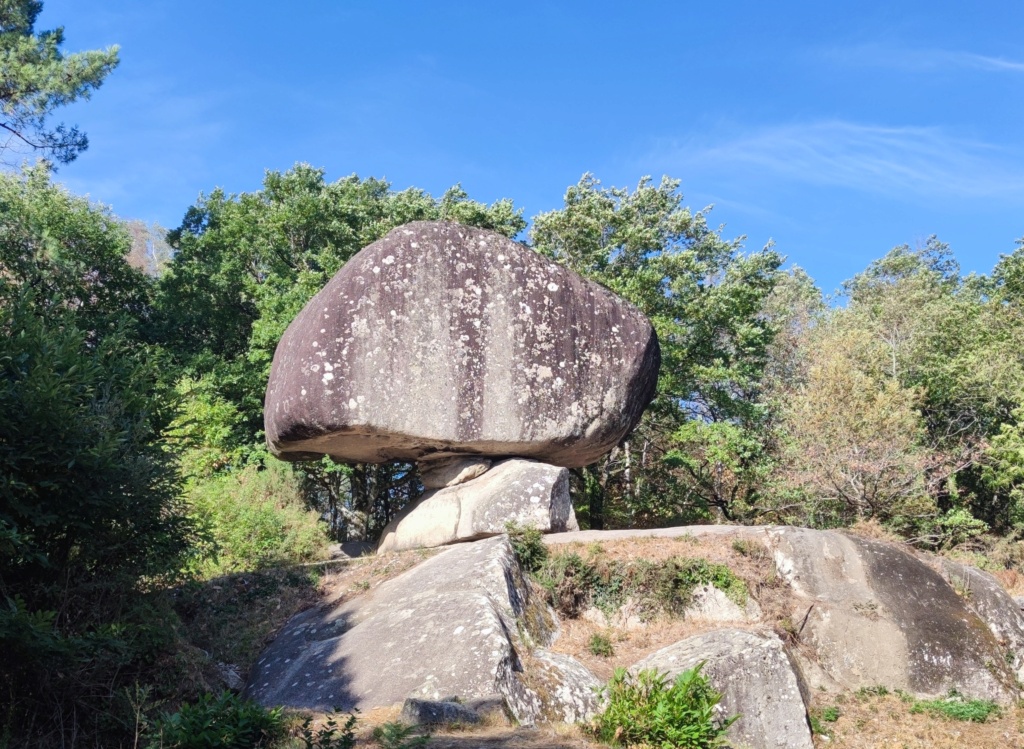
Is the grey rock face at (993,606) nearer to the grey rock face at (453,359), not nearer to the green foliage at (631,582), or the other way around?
the green foliage at (631,582)

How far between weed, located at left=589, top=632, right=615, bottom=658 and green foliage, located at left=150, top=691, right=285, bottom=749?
5227 millimetres

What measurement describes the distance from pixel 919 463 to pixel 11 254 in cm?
2049

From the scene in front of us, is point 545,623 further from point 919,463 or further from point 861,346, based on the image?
point 861,346

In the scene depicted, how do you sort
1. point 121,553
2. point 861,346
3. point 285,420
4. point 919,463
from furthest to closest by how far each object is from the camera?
1. point 861,346
2. point 919,463
3. point 285,420
4. point 121,553

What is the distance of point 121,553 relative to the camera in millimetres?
9844

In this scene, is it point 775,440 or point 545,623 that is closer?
point 545,623

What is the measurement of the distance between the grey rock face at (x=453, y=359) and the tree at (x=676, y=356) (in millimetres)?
6048

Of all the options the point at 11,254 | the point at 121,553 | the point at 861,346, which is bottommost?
the point at 121,553

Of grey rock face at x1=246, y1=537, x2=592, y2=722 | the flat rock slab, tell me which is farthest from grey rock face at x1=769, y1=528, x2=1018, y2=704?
grey rock face at x1=246, y1=537, x2=592, y2=722

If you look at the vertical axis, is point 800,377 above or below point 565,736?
above

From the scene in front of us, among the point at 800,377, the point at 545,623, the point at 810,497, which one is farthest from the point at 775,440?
the point at 545,623

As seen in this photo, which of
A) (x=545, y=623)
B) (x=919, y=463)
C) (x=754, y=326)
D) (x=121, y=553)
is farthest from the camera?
(x=754, y=326)

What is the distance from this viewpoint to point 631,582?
12703 mm

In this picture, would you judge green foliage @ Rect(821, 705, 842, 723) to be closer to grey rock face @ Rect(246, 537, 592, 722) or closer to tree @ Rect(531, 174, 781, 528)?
grey rock face @ Rect(246, 537, 592, 722)
